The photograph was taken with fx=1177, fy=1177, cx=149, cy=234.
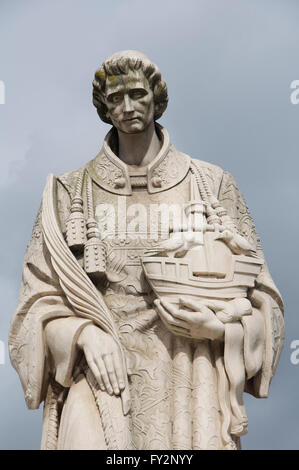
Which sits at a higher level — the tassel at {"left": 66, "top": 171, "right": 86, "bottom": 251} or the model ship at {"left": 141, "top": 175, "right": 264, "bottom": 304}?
the tassel at {"left": 66, "top": 171, "right": 86, "bottom": 251}

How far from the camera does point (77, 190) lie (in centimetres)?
1145

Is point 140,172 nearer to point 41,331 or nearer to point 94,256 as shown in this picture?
point 94,256

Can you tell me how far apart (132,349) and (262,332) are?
3.92ft

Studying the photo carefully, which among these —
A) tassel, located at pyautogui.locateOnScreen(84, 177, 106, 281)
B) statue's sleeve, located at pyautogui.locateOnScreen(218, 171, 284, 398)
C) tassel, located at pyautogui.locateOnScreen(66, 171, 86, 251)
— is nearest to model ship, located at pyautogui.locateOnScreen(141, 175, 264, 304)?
statue's sleeve, located at pyautogui.locateOnScreen(218, 171, 284, 398)

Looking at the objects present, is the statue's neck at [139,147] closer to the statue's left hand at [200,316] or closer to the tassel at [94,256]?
the tassel at [94,256]

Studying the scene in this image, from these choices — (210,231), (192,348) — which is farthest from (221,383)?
(210,231)


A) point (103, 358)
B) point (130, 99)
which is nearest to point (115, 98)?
point (130, 99)

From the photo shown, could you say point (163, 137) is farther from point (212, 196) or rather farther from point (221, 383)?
point (221, 383)

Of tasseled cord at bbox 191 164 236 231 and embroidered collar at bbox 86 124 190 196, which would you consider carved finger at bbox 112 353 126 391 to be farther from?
embroidered collar at bbox 86 124 190 196

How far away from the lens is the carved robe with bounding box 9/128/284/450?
10.2 meters

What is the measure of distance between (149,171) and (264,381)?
7.72 feet

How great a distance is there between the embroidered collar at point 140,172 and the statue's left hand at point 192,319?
58.6 inches

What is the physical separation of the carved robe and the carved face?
44 centimetres
